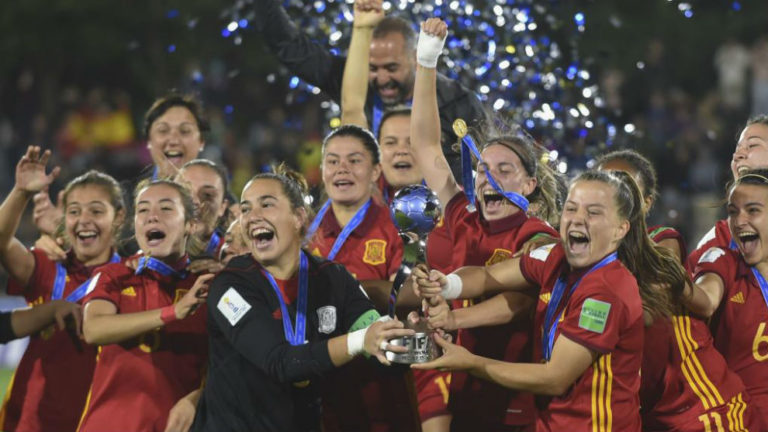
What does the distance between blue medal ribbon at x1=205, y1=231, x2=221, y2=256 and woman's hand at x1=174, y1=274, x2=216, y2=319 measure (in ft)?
3.80

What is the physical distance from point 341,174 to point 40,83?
10.2m

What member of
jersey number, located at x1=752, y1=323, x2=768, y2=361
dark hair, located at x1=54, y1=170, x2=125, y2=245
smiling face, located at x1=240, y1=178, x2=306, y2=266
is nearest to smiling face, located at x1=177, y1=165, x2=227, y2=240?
dark hair, located at x1=54, y1=170, x2=125, y2=245

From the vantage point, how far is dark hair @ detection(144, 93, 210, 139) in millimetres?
6480

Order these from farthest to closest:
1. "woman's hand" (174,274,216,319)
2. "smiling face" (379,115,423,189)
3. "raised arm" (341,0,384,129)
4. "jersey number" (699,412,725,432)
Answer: "raised arm" (341,0,384,129) → "smiling face" (379,115,423,189) → "jersey number" (699,412,725,432) → "woman's hand" (174,274,216,319)

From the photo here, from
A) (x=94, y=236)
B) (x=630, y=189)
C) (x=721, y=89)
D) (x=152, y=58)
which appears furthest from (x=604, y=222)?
(x=152, y=58)

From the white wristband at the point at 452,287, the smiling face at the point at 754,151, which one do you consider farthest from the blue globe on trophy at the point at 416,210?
the smiling face at the point at 754,151

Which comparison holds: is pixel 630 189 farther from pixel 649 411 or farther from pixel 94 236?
pixel 94 236

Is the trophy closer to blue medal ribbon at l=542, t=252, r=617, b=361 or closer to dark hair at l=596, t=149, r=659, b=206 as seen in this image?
blue medal ribbon at l=542, t=252, r=617, b=361

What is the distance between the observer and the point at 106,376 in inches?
181

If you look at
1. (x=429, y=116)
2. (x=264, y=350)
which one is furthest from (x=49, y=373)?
(x=429, y=116)

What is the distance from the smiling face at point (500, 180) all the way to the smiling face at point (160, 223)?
122 cm

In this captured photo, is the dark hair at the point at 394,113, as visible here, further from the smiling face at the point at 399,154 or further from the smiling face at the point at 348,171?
the smiling face at the point at 348,171

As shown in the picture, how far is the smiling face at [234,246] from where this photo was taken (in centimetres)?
494

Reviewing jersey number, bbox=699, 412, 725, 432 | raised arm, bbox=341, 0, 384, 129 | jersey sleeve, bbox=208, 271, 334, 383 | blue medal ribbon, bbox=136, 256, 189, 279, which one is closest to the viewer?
jersey sleeve, bbox=208, 271, 334, 383
